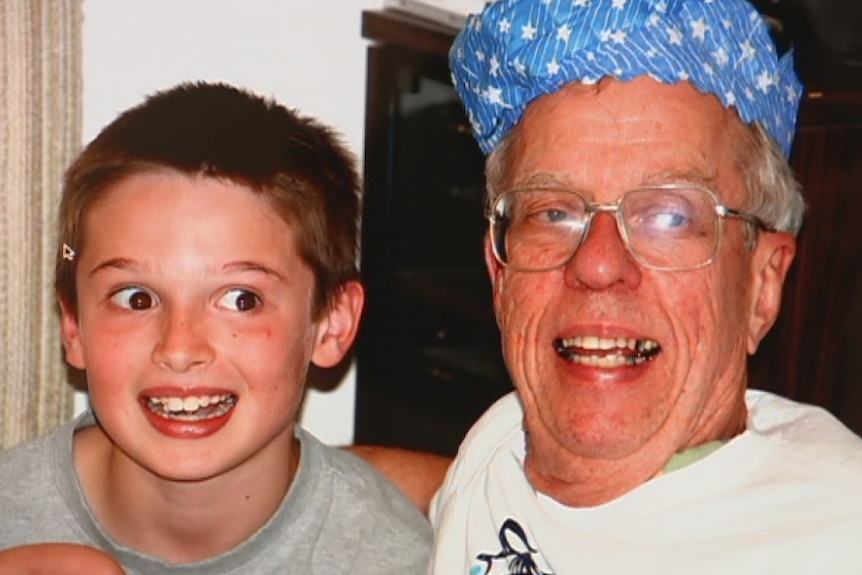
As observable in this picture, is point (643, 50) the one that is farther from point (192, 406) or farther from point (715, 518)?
point (192, 406)

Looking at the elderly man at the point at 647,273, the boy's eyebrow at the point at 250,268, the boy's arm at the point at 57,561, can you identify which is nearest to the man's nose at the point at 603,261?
the elderly man at the point at 647,273

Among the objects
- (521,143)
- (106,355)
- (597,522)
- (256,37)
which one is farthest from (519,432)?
(256,37)

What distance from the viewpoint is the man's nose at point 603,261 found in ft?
5.68

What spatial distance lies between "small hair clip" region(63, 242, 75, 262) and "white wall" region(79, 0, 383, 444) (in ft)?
1.42

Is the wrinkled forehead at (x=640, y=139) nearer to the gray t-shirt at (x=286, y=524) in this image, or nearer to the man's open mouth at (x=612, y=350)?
the man's open mouth at (x=612, y=350)

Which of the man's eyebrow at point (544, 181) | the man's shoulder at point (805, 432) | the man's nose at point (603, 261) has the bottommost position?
the man's shoulder at point (805, 432)

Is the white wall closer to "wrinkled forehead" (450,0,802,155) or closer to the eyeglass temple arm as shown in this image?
"wrinkled forehead" (450,0,802,155)

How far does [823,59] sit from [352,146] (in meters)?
0.87

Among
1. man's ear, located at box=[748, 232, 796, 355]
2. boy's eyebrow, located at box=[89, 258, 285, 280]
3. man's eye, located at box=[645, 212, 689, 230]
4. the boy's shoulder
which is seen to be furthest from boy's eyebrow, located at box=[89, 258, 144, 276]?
man's ear, located at box=[748, 232, 796, 355]

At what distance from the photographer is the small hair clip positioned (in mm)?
2057

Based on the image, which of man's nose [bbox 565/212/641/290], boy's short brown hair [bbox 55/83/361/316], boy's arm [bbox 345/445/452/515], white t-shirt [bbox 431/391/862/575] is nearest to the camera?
white t-shirt [bbox 431/391/862/575]

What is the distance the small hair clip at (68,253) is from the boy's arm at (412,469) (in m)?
0.54

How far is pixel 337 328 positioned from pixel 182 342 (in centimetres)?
29

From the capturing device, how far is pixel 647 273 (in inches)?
68.7
